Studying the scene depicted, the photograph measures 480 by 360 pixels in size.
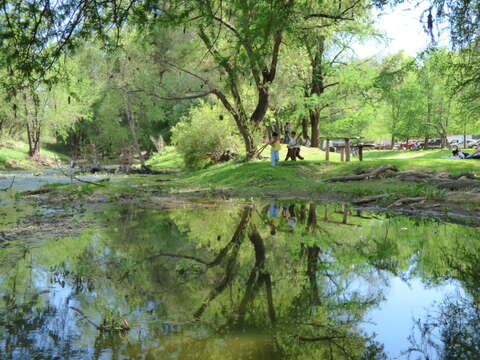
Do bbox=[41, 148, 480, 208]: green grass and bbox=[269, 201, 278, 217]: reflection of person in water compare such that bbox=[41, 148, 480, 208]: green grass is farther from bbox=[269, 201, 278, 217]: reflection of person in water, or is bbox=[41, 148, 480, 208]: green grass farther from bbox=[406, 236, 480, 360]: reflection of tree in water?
bbox=[406, 236, 480, 360]: reflection of tree in water

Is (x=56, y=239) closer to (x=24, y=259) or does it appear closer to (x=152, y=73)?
(x=24, y=259)

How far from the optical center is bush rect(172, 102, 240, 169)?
28969 mm

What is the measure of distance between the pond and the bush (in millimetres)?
20359

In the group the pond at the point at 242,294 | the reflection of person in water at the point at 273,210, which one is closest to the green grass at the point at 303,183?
the reflection of person in water at the point at 273,210

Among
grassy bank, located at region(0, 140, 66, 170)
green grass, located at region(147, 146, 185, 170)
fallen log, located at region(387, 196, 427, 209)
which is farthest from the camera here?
grassy bank, located at region(0, 140, 66, 170)

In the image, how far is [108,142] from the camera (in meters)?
57.7

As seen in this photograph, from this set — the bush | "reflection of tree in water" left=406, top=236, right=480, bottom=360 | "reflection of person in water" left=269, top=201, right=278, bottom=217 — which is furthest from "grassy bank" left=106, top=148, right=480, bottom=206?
"reflection of tree in water" left=406, top=236, right=480, bottom=360

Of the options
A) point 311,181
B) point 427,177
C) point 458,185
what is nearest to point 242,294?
point 458,185

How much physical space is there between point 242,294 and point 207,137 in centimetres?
2452

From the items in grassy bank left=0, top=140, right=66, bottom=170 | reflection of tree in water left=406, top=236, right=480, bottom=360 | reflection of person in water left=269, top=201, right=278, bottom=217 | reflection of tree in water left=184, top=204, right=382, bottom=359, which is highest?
grassy bank left=0, top=140, right=66, bottom=170

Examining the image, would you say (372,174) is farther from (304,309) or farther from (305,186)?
(304,309)

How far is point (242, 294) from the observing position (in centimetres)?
488

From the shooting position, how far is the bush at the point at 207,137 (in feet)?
95.0

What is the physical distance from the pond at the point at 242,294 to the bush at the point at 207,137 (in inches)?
802
